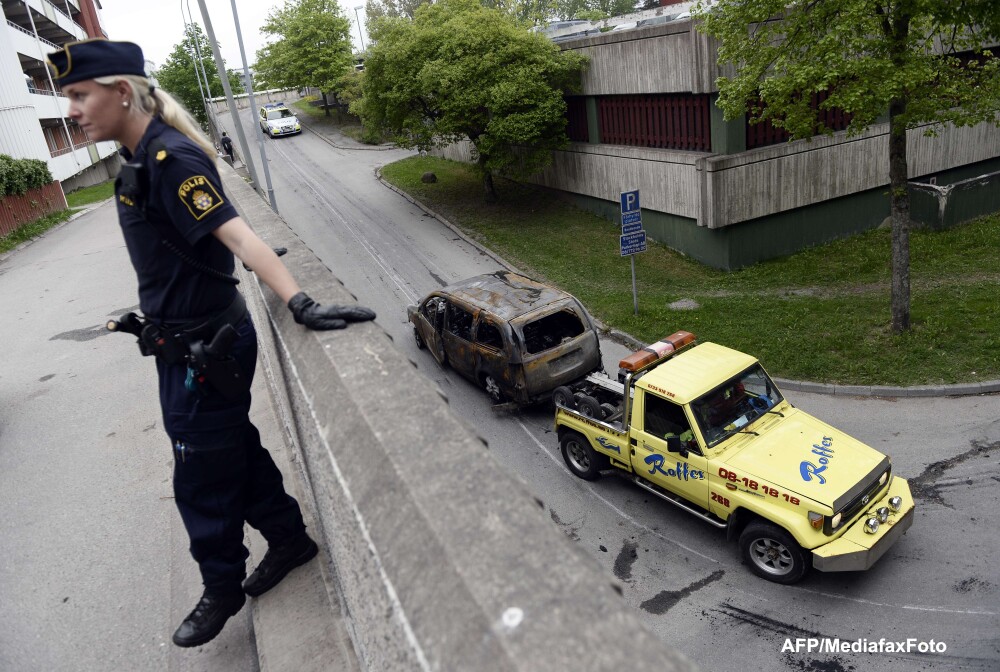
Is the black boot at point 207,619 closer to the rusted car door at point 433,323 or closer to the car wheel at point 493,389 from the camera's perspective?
the car wheel at point 493,389

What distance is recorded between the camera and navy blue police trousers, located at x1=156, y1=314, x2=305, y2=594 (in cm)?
285

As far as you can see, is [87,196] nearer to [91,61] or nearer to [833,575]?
[833,575]

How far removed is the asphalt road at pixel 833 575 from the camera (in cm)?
658

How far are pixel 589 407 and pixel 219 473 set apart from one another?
707 cm

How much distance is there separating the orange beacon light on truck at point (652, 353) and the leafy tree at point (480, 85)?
507 inches

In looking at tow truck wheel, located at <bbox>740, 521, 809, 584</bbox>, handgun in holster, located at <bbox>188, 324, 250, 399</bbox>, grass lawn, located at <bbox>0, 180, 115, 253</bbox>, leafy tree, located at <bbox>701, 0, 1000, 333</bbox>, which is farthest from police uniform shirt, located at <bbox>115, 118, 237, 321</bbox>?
grass lawn, located at <bbox>0, 180, 115, 253</bbox>

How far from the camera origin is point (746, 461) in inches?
303

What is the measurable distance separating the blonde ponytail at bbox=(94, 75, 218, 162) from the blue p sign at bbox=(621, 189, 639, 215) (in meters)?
11.8

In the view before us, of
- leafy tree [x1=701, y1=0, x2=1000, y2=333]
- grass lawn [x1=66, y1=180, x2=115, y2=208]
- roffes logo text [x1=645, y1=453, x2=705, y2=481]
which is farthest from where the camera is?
grass lawn [x1=66, y1=180, x2=115, y2=208]

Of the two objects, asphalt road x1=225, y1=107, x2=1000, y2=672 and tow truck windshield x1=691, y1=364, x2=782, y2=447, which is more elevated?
tow truck windshield x1=691, y1=364, x2=782, y2=447

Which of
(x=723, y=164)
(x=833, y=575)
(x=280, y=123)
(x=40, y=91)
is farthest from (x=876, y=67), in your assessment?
(x=280, y=123)

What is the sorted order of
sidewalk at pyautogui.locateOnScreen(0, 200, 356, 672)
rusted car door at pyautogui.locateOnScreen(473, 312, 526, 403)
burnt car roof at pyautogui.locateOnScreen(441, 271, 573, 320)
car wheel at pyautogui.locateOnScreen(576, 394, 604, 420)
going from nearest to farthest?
1. sidewalk at pyautogui.locateOnScreen(0, 200, 356, 672)
2. car wheel at pyautogui.locateOnScreen(576, 394, 604, 420)
3. rusted car door at pyautogui.locateOnScreen(473, 312, 526, 403)
4. burnt car roof at pyautogui.locateOnScreen(441, 271, 573, 320)

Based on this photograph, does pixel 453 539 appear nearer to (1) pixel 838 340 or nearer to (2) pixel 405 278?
(1) pixel 838 340
